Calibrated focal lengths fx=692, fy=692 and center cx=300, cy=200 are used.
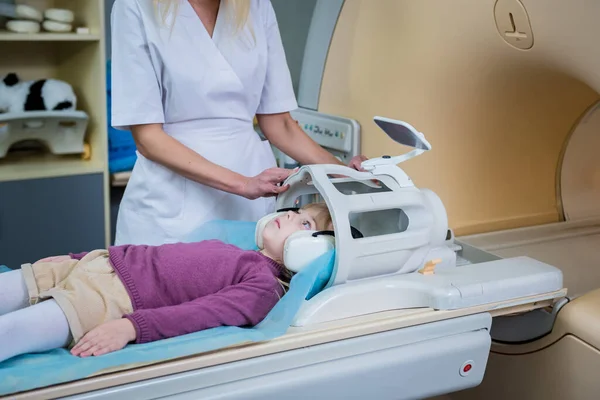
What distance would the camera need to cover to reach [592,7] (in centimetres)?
129

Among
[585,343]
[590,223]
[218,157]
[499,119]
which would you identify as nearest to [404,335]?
[585,343]

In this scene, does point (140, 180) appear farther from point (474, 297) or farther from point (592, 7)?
point (592, 7)

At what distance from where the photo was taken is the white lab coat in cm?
142

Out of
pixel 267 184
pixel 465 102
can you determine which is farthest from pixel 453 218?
pixel 267 184

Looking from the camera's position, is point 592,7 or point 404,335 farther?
point 592,7

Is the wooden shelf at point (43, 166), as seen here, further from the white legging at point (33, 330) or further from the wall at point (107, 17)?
the white legging at point (33, 330)

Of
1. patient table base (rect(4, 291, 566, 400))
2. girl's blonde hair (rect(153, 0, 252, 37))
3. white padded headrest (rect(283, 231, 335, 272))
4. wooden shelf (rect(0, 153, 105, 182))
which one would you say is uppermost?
girl's blonde hair (rect(153, 0, 252, 37))

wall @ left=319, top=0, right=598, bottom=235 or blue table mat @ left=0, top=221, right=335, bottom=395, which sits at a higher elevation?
wall @ left=319, top=0, right=598, bottom=235

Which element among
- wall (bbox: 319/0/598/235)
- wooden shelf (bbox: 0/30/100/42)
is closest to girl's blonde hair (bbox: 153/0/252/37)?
wall (bbox: 319/0/598/235)

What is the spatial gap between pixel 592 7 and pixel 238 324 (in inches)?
34.4

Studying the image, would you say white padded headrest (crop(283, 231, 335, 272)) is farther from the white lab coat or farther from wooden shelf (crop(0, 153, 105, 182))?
wooden shelf (crop(0, 153, 105, 182))

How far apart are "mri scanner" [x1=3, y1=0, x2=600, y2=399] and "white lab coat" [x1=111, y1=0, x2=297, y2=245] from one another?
24 centimetres

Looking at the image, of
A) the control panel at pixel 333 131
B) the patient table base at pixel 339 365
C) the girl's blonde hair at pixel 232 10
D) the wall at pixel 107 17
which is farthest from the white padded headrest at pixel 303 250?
the wall at pixel 107 17

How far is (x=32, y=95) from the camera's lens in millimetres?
2324
